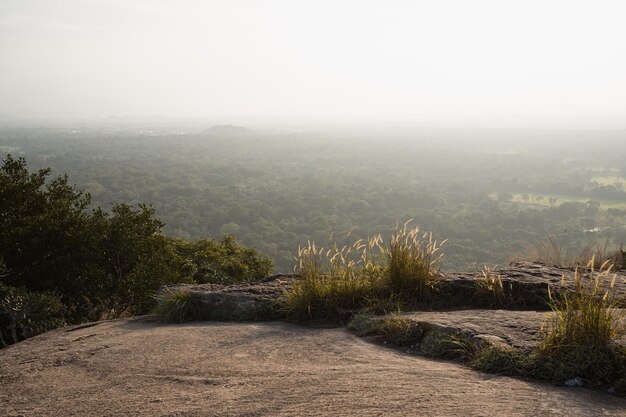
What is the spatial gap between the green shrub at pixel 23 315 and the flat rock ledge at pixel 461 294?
6.44 feet

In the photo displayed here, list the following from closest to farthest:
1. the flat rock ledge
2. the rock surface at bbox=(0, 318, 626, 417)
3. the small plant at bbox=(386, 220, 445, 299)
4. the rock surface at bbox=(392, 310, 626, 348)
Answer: the rock surface at bbox=(0, 318, 626, 417) → the rock surface at bbox=(392, 310, 626, 348) → the flat rock ledge → the small plant at bbox=(386, 220, 445, 299)

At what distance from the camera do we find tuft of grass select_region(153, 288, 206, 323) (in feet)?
21.0

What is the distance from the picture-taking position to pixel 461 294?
6.14 m

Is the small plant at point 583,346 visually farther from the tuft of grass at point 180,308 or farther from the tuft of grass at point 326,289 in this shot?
the tuft of grass at point 180,308

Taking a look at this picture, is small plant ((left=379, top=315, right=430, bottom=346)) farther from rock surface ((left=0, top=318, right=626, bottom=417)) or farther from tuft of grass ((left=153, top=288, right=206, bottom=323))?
tuft of grass ((left=153, top=288, right=206, bottom=323))

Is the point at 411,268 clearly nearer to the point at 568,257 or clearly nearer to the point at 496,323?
the point at 496,323

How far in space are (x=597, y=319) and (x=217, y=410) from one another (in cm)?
301

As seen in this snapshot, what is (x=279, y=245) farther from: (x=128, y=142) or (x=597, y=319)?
(x=128, y=142)

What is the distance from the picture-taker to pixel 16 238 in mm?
9445

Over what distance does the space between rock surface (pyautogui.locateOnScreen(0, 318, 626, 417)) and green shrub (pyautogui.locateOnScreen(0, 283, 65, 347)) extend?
3.44ft

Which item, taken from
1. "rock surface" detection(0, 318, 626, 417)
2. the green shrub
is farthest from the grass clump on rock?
the green shrub

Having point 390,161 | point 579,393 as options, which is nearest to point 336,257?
point 579,393

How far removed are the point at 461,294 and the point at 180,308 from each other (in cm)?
351

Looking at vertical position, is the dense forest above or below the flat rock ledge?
below
